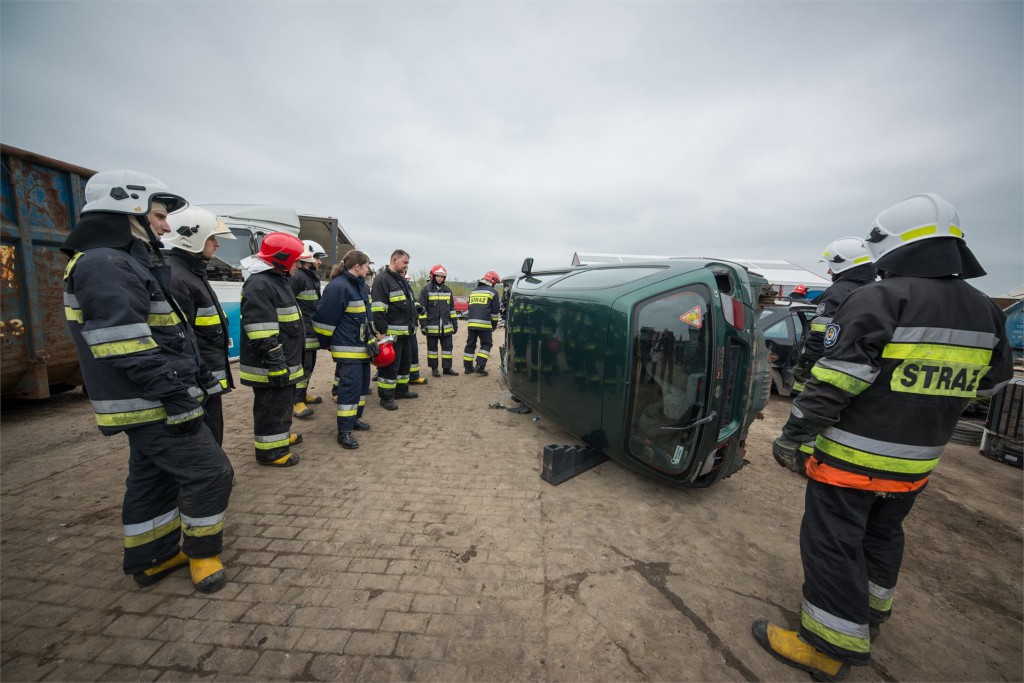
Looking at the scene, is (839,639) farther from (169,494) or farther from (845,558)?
(169,494)

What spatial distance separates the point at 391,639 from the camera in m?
1.84

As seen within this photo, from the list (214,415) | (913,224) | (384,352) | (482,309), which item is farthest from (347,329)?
(913,224)

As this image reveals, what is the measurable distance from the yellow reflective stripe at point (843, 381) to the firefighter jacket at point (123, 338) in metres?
3.13

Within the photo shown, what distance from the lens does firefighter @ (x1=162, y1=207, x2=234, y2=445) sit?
278 cm

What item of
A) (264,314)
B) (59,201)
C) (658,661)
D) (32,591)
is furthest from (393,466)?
(59,201)

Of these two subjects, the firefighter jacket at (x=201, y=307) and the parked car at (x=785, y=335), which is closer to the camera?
the firefighter jacket at (x=201, y=307)

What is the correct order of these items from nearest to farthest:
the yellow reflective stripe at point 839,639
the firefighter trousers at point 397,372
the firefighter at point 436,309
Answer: the yellow reflective stripe at point 839,639 → the firefighter trousers at point 397,372 → the firefighter at point 436,309

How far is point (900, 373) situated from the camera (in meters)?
Answer: 1.64

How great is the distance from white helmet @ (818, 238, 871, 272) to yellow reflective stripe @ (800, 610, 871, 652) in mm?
3654

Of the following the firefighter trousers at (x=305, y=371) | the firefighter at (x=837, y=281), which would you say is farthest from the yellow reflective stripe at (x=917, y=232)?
the firefighter trousers at (x=305, y=371)

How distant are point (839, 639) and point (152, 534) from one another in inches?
141

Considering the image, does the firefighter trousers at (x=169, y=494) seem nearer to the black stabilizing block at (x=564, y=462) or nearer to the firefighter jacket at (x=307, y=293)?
the black stabilizing block at (x=564, y=462)

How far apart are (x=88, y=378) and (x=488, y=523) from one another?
248cm

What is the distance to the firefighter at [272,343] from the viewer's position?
3230 mm
